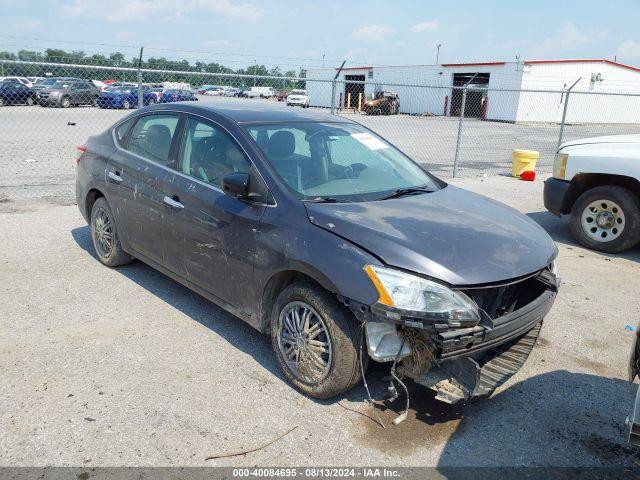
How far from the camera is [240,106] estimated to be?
4.60 m

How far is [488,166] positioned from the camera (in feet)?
46.3

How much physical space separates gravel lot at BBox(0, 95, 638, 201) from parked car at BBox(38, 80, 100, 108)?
60 cm

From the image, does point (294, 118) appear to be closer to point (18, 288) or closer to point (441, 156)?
point (18, 288)

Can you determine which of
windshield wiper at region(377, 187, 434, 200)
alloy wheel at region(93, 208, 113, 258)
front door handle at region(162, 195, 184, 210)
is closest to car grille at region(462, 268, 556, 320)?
windshield wiper at region(377, 187, 434, 200)

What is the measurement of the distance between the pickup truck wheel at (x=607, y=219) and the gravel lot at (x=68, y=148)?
4.28m

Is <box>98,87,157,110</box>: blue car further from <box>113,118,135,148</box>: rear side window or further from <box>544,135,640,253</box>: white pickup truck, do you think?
<box>544,135,640,253</box>: white pickup truck

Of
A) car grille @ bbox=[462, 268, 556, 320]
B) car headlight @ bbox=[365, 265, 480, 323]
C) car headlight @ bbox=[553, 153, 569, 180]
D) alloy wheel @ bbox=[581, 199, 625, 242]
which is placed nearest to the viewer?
car headlight @ bbox=[365, 265, 480, 323]

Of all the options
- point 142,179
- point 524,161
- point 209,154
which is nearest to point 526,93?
point 524,161

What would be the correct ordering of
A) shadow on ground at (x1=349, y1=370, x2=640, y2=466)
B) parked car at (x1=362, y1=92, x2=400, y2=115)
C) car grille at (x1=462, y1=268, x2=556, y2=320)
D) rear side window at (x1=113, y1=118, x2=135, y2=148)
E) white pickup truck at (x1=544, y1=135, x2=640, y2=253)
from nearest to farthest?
1. shadow on ground at (x1=349, y1=370, x2=640, y2=466)
2. car grille at (x1=462, y1=268, x2=556, y2=320)
3. rear side window at (x1=113, y1=118, x2=135, y2=148)
4. white pickup truck at (x1=544, y1=135, x2=640, y2=253)
5. parked car at (x1=362, y1=92, x2=400, y2=115)

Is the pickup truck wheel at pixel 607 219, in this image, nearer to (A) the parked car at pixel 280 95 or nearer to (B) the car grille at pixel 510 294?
(B) the car grille at pixel 510 294

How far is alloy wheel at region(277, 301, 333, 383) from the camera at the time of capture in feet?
10.8

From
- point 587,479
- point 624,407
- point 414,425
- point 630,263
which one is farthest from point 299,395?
point 630,263

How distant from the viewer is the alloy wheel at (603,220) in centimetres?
660

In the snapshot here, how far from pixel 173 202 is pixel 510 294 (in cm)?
250
